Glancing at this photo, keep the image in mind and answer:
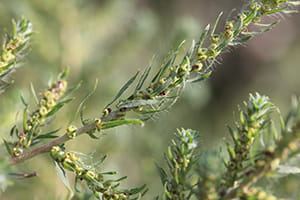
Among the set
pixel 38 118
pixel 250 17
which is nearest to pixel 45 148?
pixel 38 118

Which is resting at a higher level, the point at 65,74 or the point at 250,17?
the point at 250,17

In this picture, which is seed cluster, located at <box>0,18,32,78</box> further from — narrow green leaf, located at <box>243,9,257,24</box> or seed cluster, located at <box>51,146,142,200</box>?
narrow green leaf, located at <box>243,9,257,24</box>

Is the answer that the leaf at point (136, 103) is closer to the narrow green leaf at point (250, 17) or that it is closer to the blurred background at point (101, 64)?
the narrow green leaf at point (250, 17)

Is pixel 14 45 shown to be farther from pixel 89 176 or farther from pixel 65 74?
pixel 89 176

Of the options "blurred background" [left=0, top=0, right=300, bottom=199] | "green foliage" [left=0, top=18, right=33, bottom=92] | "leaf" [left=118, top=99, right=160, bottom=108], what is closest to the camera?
"leaf" [left=118, top=99, right=160, bottom=108]

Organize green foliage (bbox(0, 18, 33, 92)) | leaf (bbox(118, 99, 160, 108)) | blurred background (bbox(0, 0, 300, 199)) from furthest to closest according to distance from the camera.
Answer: blurred background (bbox(0, 0, 300, 199))
green foliage (bbox(0, 18, 33, 92))
leaf (bbox(118, 99, 160, 108))

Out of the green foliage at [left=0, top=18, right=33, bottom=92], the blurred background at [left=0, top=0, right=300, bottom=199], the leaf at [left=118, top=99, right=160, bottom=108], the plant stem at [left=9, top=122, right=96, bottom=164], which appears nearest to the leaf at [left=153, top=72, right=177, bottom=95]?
the leaf at [left=118, top=99, right=160, bottom=108]

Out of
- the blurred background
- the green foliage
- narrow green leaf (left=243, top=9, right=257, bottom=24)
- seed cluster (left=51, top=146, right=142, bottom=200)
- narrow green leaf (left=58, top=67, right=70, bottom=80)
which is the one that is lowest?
seed cluster (left=51, top=146, right=142, bottom=200)

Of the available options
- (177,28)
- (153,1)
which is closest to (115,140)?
(177,28)

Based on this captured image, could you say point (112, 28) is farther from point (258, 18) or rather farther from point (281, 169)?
point (281, 169)

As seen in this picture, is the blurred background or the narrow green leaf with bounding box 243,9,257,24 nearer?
the narrow green leaf with bounding box 243,9,257,24

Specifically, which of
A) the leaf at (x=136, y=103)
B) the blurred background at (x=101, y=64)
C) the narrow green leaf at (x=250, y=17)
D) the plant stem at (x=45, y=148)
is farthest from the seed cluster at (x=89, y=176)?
the blurred background at (x=101, y=64)
